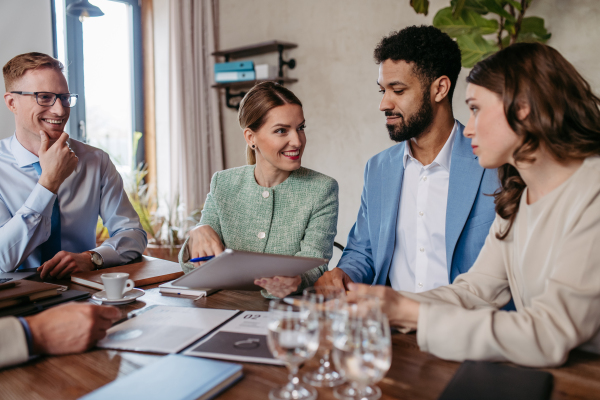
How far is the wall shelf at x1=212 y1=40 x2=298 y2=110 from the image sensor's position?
3.81 metres

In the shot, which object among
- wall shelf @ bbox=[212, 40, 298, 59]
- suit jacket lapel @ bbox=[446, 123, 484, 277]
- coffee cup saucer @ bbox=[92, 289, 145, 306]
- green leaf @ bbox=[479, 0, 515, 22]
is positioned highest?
wall shelf @ bbox=[212, 40, 298, 59]

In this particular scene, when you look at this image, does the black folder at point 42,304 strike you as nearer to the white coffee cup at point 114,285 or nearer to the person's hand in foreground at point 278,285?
the white coffee cup at point 114,285

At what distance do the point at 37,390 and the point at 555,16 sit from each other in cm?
287

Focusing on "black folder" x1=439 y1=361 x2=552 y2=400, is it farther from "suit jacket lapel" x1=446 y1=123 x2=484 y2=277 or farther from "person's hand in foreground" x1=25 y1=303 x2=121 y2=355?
"suit jacket lapel" x1=446 y1=123 x2=484 y2=277

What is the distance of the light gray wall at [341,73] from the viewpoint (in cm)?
338

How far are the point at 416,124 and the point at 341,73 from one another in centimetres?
187

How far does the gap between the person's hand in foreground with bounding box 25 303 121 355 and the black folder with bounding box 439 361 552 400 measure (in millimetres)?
709

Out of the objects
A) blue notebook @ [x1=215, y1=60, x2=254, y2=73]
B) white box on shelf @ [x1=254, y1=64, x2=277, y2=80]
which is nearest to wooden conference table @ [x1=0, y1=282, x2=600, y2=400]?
white box on shelf @ [x1=254, y1=64, x2=277, y2=80]

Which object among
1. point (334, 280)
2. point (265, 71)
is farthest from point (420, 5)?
point (334, 280)

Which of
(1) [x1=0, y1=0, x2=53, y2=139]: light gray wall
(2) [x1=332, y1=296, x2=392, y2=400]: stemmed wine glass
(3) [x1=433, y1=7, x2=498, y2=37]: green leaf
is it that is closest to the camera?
(2) [x1=332, y1=296, x2=392, y2=400]: stemmed wine glass

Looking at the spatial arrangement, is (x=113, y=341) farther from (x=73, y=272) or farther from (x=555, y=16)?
(x=555, y=16)

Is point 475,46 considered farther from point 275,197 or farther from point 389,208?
point 275,197

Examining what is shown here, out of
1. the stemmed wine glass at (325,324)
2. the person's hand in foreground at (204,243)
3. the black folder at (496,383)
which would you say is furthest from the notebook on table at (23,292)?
the black folder at (496,383)

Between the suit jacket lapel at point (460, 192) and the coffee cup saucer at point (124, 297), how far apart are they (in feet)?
3.41
